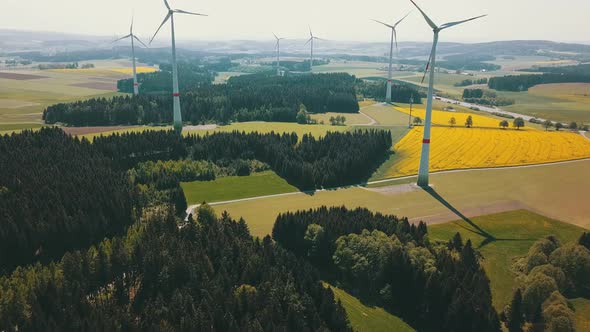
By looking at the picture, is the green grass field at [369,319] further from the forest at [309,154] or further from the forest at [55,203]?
the forest at [309,154]

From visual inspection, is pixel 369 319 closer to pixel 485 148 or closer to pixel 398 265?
pixel 398 265

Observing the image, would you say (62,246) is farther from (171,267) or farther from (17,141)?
(17,141)

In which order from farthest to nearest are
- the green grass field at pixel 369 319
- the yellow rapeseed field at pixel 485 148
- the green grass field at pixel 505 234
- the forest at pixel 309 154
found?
the yellow rapeseed field at pixel 485 148 → the forest at pixel 309 154 → the green grass field at pixel 505 234 → the green grass field at pixel 369 319

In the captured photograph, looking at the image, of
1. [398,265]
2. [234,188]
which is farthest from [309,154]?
[398,265]

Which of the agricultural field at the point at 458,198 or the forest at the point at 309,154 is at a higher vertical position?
the forest at the point at 309,154

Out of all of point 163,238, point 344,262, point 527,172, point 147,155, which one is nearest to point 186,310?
point 163,238

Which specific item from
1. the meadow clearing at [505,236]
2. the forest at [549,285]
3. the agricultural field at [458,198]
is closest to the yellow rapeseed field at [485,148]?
the agricultural field at [458,198]
